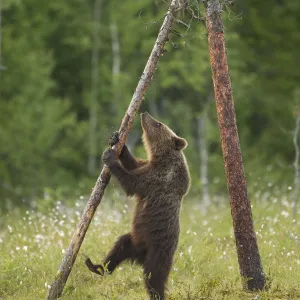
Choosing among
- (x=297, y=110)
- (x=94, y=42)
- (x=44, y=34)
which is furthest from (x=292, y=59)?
(x=297, y=110)

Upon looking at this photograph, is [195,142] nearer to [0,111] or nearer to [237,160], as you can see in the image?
[0,111]

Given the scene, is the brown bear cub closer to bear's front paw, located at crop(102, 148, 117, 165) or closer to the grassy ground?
bear's front paw, located at crop(102, 148, 117, 165)

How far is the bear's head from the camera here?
9.58m

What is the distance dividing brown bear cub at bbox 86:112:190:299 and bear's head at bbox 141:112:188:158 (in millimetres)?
112

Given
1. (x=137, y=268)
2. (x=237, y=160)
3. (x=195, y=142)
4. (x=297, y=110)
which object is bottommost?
(x=137, y=268)

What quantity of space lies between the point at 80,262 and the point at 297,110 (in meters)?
4.71

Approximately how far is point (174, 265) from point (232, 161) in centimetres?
190

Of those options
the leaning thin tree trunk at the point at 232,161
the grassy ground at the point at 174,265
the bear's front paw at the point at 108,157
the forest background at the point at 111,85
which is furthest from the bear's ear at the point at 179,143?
the forest background at the point at 111,85

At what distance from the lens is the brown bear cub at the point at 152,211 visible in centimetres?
875

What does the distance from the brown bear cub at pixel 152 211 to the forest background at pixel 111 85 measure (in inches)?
633

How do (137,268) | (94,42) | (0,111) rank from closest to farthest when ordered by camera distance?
(137,268), (0,111), (94,42)

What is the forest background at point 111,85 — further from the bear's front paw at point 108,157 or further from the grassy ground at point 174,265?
the bear's front paw at point 108,157

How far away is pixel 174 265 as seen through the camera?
1002 centimetres

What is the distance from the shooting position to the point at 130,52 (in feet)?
96.2
